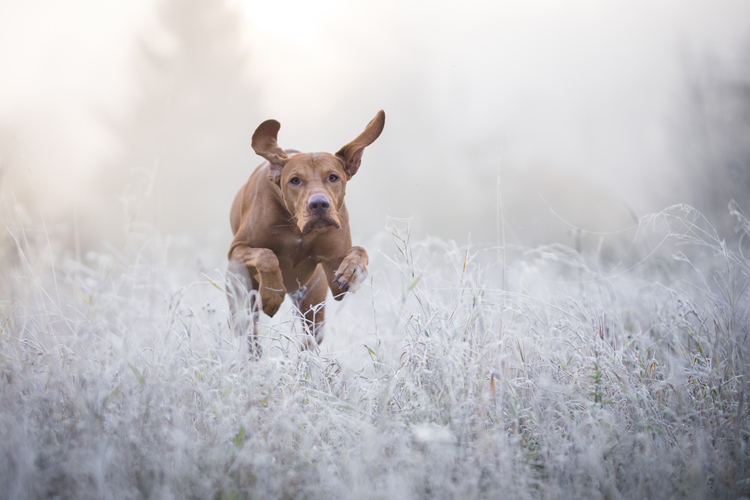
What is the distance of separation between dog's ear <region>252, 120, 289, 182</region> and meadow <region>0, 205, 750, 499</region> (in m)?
1.03

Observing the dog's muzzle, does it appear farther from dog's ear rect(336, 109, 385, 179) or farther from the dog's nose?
dog's ear rect(336, 109, 385, 179)

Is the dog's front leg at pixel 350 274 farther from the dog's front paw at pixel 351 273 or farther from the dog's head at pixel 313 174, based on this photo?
the dog's head at pixel 313 174

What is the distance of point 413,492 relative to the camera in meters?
1.76

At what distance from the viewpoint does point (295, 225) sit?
11.8 ft

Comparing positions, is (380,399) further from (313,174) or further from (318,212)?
(313,174)

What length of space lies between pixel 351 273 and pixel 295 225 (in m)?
0.66

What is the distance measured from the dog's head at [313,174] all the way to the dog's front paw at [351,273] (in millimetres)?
239

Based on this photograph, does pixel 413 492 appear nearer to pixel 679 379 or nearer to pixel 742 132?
pixel 679 379

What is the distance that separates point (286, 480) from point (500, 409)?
96 cm

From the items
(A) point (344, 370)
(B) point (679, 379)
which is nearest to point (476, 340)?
(A) point (344, 370)

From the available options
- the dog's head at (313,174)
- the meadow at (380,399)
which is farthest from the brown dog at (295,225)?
the meadow at (380,399)

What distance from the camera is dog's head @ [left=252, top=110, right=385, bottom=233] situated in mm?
3139

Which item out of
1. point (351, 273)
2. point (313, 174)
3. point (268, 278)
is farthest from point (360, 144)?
point (268, 278)

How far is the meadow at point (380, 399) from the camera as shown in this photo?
5.90 feet
